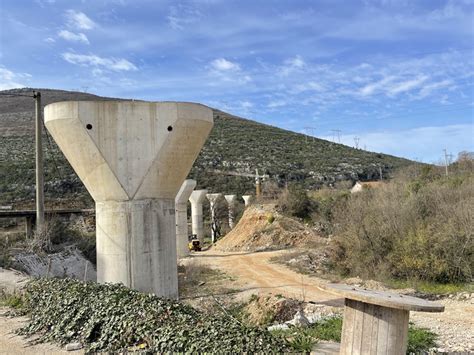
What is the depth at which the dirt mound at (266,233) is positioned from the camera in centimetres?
2862

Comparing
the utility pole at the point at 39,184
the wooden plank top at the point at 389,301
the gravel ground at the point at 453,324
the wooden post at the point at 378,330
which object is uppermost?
the utility pole at the point at 39,184

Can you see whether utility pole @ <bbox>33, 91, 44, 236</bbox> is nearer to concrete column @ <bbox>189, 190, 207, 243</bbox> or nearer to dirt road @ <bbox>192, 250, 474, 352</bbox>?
dirt road @ <bbox>192, 250, 474, 352</bbox>

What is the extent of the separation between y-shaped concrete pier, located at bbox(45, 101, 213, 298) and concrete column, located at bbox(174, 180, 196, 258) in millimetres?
19612

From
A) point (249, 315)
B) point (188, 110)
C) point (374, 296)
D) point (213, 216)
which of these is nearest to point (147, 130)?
point (188, 110)

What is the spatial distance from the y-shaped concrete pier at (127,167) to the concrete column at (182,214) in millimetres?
19612

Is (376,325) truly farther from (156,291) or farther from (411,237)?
(411,237)

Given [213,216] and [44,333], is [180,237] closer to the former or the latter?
[213,216]

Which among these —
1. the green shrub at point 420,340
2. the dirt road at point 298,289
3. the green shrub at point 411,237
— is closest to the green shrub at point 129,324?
the dirt road at point 298,289

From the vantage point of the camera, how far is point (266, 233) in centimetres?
2989

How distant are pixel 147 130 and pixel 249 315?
21.8ft

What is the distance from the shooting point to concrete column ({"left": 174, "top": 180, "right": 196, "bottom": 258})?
29.0 m

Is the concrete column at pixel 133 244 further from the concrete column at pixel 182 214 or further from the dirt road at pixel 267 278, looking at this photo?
the concrete column at pixel 182 214

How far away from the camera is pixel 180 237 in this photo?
1160 inches

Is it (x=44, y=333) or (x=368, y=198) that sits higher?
(x=368, y=198)
